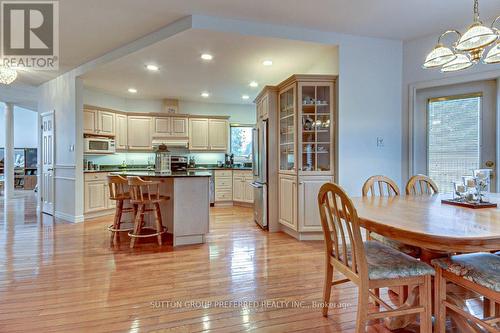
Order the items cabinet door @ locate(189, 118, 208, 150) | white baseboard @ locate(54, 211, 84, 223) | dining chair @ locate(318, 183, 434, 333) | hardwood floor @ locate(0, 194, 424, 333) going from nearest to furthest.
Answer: dining chair @ locate(318, 183, 434, 333), hardwood floor @ locate(0, 194, 424, 333), white baseboard @ locate(54, 211, 84, 223), cabinet door @ locate(189, 118, 208, 150)

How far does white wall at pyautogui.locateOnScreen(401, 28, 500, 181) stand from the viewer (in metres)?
3.52

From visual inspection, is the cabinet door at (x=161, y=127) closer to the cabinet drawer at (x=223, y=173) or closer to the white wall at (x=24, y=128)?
the cabinet drawer at (x=223, y=173)

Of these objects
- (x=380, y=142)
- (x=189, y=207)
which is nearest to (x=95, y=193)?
(x=189, y=207)

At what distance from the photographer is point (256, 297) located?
2.27m

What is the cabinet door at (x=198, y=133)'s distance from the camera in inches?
270

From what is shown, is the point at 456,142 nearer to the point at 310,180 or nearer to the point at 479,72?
the point at 479,72

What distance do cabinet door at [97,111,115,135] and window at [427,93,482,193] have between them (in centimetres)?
580

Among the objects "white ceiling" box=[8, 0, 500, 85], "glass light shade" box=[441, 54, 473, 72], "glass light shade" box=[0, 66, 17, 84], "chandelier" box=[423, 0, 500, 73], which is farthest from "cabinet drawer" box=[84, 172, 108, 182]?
"glass light shade" box=[441, 54, 473, 72]

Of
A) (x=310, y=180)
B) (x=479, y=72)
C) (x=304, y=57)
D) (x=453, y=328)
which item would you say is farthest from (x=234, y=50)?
(x=453, y=328)

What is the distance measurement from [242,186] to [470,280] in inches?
210

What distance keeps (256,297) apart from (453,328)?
53.0 inches

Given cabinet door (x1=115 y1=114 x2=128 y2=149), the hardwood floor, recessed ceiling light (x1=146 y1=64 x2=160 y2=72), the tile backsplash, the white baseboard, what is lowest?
the hardwood floor

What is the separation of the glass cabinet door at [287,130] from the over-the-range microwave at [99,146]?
12.2 feet

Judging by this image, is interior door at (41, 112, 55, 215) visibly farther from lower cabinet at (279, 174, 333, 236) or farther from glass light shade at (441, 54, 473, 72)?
glass light shade at (441, 54, 473, 72)
